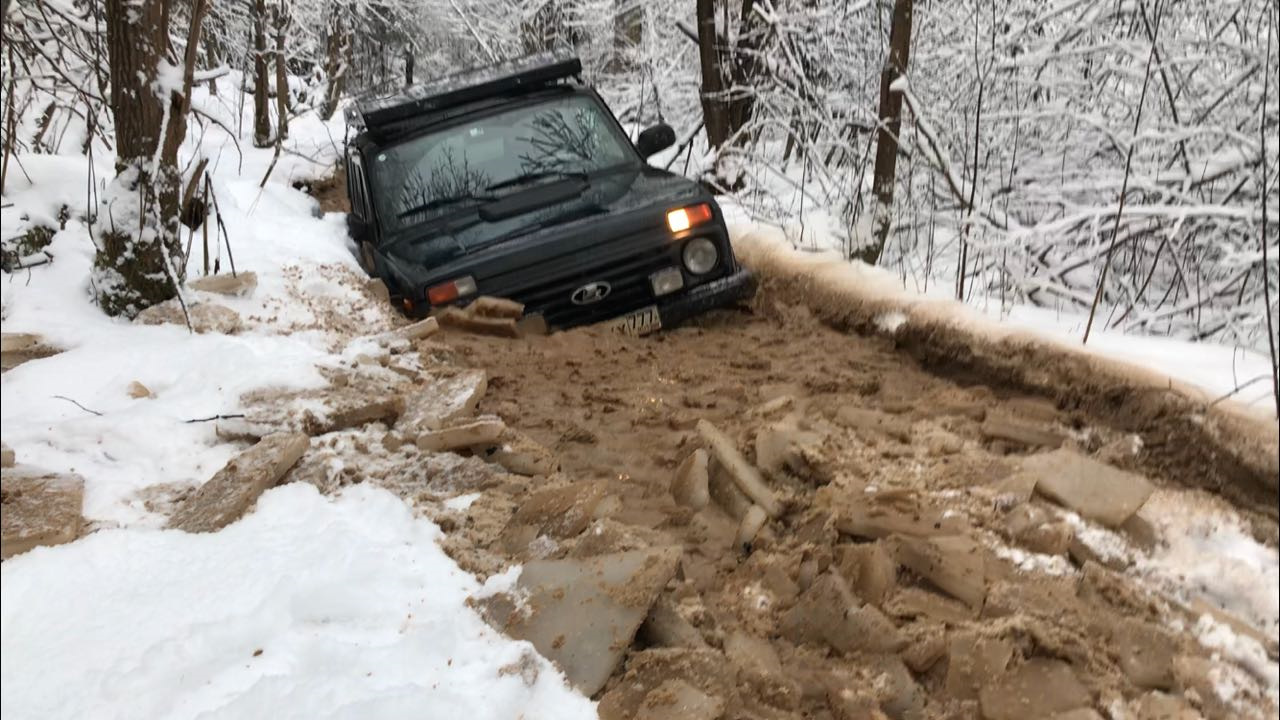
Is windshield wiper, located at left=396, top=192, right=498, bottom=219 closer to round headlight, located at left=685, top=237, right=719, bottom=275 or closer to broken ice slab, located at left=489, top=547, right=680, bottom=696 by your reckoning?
round headlight, located at left=685, top=237, right=719, bottom=275

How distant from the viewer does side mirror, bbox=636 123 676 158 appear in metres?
5.12

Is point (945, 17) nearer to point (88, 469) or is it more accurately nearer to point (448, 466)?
point (448, 466)

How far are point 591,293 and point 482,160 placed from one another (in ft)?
3.91

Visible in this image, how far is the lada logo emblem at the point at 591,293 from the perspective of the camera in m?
4.33

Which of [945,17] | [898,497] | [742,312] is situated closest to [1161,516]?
[898,497]

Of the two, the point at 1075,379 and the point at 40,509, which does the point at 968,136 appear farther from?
the point at 40,509

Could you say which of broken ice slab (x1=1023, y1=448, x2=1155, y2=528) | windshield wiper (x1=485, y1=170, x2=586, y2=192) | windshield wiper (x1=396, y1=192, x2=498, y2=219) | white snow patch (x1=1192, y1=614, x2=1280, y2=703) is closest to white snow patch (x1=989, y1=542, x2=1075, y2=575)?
broken ice slab (x1=1023, y1=448, x2=1155, y2=528)

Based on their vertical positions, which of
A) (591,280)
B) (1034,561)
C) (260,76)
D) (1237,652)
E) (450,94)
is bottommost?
(1237,652)

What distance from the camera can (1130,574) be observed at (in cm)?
233

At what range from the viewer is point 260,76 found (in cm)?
1207

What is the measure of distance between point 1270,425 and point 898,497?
119cm

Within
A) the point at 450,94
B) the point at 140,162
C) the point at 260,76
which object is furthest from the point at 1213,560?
the point at 260,76

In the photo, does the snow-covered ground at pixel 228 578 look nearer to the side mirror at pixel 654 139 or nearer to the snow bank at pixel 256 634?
the snow bank at pixel 256 634

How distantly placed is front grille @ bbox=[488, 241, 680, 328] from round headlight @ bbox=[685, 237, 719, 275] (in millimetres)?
88
